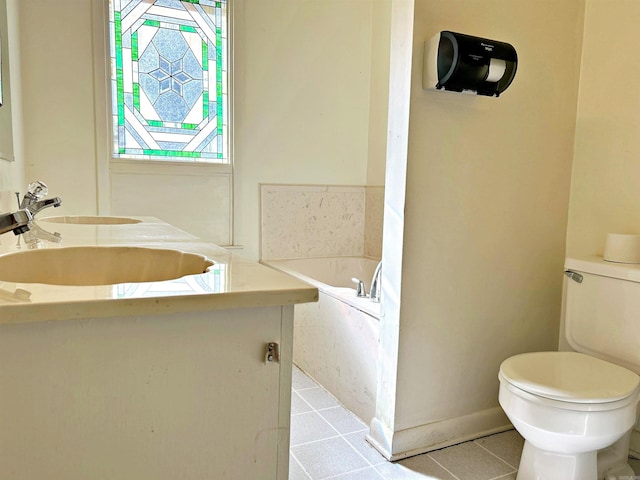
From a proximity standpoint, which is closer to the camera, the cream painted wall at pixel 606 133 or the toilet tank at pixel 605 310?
the toilet tank at pixel 605 310

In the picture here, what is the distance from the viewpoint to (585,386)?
1536 millimetres

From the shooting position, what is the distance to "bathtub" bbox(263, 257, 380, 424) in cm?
211

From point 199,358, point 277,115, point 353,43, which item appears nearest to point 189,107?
point 277,115

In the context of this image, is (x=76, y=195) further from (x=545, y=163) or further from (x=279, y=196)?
(x=545, y=163)

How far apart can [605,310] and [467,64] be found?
101 centimetres

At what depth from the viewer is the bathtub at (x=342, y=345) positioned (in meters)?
2.11

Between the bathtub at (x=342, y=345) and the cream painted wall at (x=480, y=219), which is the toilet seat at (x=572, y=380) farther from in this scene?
the bathtub at (x=342, y=345)

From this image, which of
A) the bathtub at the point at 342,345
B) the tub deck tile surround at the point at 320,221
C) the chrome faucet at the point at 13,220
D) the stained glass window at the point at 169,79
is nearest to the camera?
the chrome faucet at the point at 13,220

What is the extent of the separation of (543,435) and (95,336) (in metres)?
1.36

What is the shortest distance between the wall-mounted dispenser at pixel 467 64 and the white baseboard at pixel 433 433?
1303mm

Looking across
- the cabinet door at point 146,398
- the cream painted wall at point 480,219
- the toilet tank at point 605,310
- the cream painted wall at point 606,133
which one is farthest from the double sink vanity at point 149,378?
the cream painted wall at point 606,133

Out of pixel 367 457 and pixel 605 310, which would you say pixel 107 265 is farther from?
pixel 605 310

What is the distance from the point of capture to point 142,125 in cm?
299

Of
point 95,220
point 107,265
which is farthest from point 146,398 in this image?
point 95,220
